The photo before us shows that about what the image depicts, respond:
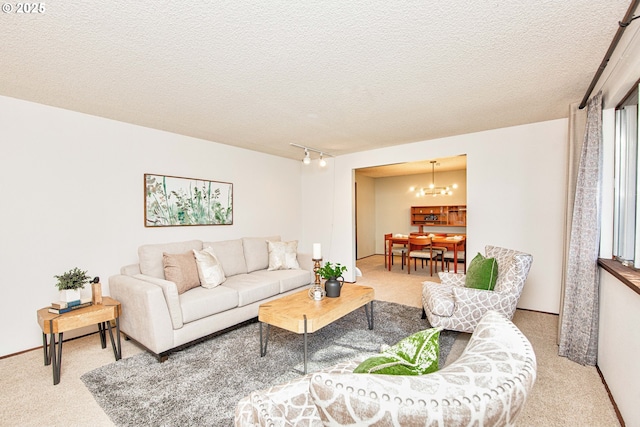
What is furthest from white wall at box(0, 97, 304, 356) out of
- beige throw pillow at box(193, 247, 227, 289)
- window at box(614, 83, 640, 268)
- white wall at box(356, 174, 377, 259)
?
white wall at box(356, 174, 377, 259)

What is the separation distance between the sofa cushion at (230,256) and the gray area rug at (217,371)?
0.80 metres

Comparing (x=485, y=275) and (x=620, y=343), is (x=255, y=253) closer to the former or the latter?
(x=485, y=275)

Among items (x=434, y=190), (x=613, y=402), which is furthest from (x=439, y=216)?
(x=613, y=402)

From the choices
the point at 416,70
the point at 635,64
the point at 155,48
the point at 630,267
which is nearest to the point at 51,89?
the point at 155,48

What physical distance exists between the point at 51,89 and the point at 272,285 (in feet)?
9.11

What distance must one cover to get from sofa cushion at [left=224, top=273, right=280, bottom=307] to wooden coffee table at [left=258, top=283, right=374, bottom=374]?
58 cm

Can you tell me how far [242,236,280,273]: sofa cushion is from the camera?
4.00m

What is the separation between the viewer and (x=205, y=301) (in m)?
2.79

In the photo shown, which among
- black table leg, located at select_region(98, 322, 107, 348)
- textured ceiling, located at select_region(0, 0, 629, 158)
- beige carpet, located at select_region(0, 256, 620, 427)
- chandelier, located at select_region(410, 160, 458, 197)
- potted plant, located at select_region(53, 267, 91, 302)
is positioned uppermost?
textured ceiling, located at select_region(0, 0, 629, 158)

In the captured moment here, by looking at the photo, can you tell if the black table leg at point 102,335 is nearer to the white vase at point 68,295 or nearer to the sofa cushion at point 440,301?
the white vase at point 68,295

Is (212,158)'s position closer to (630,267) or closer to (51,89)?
(51,89)

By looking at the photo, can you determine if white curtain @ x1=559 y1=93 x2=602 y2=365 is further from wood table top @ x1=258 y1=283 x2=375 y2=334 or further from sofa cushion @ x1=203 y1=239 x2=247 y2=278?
sofa cushion @ x1=203 y1=239 x2=247 y2=278

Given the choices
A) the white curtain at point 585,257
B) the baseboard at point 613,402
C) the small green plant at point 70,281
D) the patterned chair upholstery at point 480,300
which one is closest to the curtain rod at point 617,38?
the white curtain at point 585,257

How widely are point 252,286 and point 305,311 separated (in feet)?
3.48
